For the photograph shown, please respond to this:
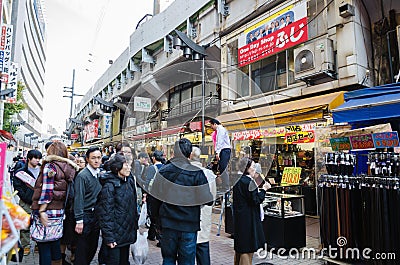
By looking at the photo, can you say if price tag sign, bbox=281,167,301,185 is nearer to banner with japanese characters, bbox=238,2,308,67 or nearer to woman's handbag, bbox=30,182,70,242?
banner with japanese characters, bbox=238,2,308,67

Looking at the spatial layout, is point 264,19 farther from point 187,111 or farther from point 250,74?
point 187,111

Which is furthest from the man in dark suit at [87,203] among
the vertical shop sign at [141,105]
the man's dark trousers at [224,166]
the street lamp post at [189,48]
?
the vertical shop sign at [141,105]

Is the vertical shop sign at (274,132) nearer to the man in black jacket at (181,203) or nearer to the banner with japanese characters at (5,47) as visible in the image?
the man in black jacket at (181,203)

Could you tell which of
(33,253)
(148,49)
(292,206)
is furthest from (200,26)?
(33,253)

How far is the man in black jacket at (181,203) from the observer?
307 cm

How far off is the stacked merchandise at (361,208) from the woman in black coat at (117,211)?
2.71 meters

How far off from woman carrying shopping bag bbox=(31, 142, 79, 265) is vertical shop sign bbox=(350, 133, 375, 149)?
12.5 ft

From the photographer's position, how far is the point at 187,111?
14.1m

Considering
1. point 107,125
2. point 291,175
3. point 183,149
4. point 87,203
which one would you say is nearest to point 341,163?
point 183,149

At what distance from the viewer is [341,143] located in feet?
14.6

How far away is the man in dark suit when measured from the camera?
3.52 m

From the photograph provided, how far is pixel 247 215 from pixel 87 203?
198cm

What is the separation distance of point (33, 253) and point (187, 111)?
32.6ft

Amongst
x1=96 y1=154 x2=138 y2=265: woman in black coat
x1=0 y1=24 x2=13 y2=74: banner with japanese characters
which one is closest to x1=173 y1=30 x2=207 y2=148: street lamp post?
x1=96 y1=154 x2=138 y2=265: woman in black coat
